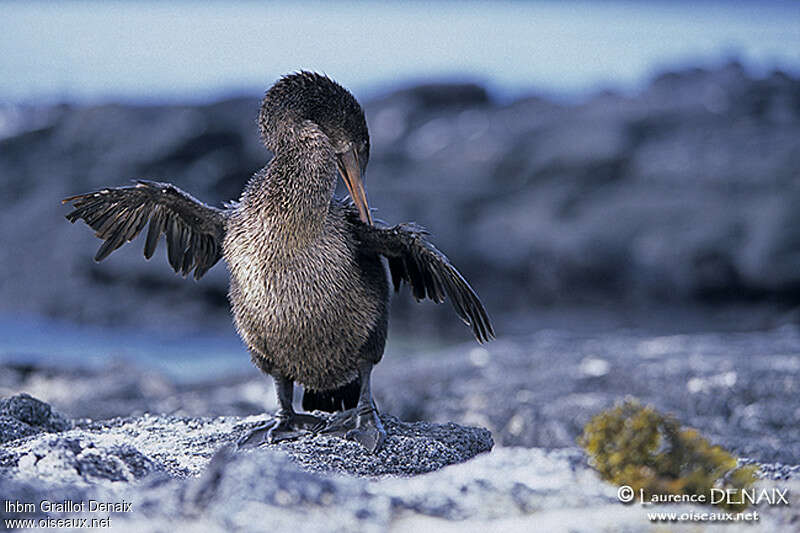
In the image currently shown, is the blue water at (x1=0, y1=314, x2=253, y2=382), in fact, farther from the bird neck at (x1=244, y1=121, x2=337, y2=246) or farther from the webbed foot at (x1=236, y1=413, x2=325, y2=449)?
the bird neck at (x1=244, y1=121, x2=337, y2=246)

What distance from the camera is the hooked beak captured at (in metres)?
4.66

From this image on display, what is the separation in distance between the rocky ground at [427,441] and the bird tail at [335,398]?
307mm

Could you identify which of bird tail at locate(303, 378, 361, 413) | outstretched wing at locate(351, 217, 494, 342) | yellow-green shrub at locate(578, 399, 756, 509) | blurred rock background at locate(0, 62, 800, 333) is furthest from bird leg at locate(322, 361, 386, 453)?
blurred rock background at locate(0, 62, 800, 333)

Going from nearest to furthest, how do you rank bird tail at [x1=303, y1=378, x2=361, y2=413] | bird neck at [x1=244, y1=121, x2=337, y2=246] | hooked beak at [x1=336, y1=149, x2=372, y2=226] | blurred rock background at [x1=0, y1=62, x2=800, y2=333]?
1. bird neck at [x1=244, y1=121, x2=337, y2=246]
2. hooked beak at [x1=336, y1=149, x2=372, y2=226]
3. bird tail at [x1=303, y1=378, x2=361, y2=413]
4. blurred rock background at [x1=0, y1=62, x2=800, y2=333]

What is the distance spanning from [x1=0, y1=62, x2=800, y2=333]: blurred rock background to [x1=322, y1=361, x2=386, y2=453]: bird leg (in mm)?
13016

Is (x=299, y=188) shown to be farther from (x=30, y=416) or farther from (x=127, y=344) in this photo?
(x=127, y=344)

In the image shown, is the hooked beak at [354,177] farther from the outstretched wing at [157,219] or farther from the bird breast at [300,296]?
the outstretched wing at [157,219]

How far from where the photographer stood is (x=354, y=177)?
183 inches

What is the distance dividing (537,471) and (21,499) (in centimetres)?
182

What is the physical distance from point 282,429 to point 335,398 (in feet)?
1.59

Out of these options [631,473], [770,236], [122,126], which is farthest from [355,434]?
[122,126]

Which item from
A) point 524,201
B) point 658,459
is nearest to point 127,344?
point 524,201

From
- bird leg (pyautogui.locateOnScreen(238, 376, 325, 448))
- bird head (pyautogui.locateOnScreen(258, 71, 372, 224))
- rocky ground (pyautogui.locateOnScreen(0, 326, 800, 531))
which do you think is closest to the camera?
rocky ground (pyautogui.locateOnScreen(0, 326, 800, 531))

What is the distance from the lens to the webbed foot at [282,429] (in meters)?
4.73
